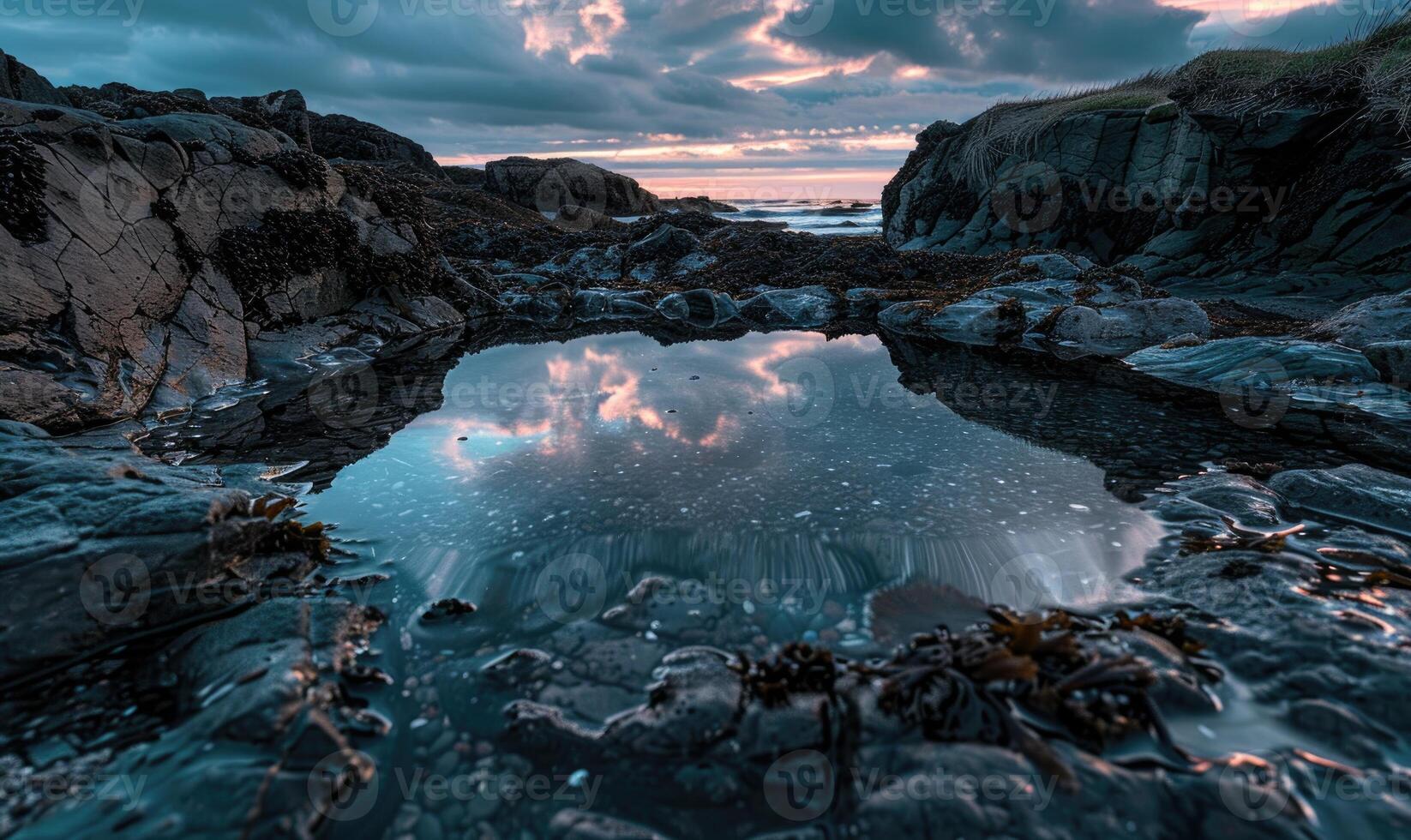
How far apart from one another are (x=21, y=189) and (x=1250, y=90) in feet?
83.4

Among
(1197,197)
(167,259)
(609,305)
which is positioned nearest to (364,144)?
(609,305)

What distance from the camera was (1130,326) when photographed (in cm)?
1116

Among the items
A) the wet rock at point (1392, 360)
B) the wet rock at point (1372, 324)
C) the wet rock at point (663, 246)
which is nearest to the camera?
the wet rock at point (1392, 360)

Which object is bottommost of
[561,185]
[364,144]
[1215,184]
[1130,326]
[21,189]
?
[1130,326]

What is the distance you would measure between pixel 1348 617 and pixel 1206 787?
5.76ft

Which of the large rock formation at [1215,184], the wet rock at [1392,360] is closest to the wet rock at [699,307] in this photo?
the wet rock at [1392,360]

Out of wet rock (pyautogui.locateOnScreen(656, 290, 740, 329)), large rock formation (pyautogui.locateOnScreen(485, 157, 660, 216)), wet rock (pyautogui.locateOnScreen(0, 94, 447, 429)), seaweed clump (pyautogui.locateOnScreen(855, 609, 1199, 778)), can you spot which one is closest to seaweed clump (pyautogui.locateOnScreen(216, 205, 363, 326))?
wet rock (pyautogui.locateOnScreen(0, 94, 447, 429))

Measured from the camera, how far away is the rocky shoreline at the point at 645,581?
2.62 metres

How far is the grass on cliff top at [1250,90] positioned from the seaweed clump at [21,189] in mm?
24130

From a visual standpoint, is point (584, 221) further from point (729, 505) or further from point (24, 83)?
point (729, 505)

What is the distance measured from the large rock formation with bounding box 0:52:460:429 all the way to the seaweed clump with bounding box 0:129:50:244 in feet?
0.05

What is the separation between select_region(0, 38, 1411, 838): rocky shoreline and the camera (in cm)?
262

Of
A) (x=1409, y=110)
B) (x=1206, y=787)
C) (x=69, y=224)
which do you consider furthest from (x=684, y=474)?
(x=1409, y=110)

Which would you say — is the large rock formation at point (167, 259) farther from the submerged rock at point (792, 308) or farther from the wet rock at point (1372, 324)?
the wet rock at point (1372, 324)
